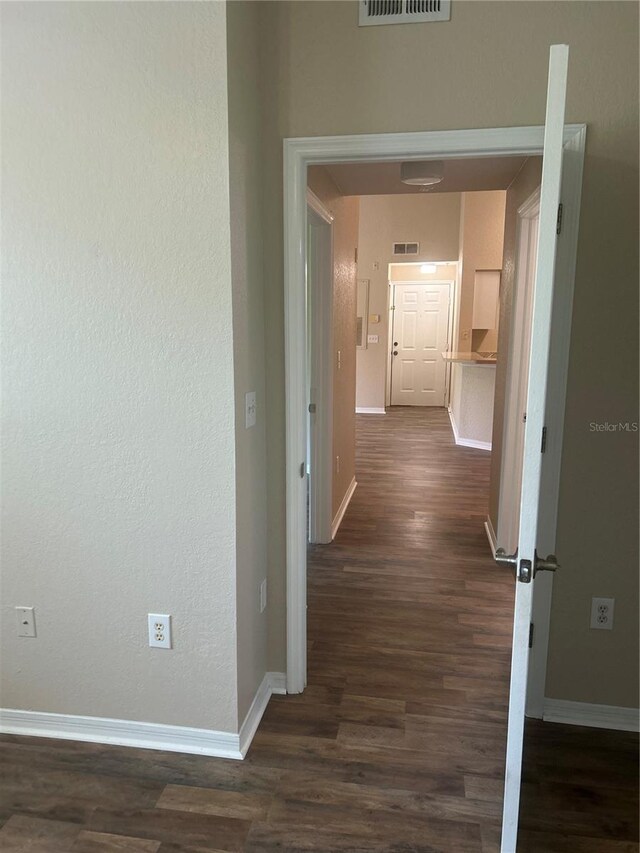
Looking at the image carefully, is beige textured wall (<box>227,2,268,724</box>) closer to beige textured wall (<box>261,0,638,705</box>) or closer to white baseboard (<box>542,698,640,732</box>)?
beige textured wall (<box>261,0,638,705</box>)

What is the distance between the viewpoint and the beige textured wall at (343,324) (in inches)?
147

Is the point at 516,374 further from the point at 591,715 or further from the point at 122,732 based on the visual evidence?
the point at 122,732

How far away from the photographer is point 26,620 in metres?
2.00

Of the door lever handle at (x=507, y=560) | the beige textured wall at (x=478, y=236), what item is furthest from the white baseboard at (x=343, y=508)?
the beige textured wall at (x=478, y=236)

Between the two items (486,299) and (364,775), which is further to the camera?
(486,299)

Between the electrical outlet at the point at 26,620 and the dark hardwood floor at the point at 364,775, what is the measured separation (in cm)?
40

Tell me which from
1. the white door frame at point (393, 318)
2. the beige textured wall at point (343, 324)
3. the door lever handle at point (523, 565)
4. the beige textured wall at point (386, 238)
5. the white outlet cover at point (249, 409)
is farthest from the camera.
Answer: the white door frame at point (393, 318)

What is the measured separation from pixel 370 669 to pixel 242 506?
1.07 m

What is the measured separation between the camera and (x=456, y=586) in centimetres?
320

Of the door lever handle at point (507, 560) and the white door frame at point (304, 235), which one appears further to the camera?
the white door frame at point (304, 235)

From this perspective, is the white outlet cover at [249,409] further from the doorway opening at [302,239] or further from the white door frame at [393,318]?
the white door frame at [393,318]

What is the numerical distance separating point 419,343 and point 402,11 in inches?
313

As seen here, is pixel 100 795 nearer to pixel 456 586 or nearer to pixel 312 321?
pixel 456 586

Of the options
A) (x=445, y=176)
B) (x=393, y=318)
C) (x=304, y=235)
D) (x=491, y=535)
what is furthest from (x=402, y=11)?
(x=393, y=318)
